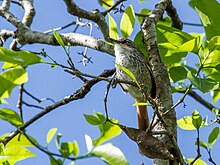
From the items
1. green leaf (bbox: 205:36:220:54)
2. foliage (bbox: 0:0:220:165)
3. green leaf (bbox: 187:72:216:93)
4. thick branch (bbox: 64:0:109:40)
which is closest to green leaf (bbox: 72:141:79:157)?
foliage (bbox: 0:0:220:165)

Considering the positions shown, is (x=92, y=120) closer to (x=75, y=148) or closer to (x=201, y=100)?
(x=75, y=148)

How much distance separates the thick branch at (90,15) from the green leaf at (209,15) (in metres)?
0.64

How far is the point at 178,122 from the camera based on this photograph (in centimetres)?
140

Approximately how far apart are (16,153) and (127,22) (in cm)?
49

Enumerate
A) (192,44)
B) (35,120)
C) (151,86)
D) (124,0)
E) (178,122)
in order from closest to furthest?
(192,44) → (178,122) → (151,86) → (35,120) → (124,0)

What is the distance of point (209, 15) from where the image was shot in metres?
1.25

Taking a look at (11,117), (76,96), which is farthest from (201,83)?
(76,96)

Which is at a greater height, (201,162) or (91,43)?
(91,43)

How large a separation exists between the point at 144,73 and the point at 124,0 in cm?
43

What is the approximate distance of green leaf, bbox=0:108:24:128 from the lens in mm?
1163

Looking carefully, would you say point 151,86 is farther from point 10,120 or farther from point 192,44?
point 10,120

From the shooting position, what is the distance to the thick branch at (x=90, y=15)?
1.87 metres

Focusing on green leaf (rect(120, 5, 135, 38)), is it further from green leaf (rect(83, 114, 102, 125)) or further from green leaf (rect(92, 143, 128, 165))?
Answer: green leaf (rect(92, 143, 128, 165))

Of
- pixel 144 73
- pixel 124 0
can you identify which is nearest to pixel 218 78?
pixel 144 73
